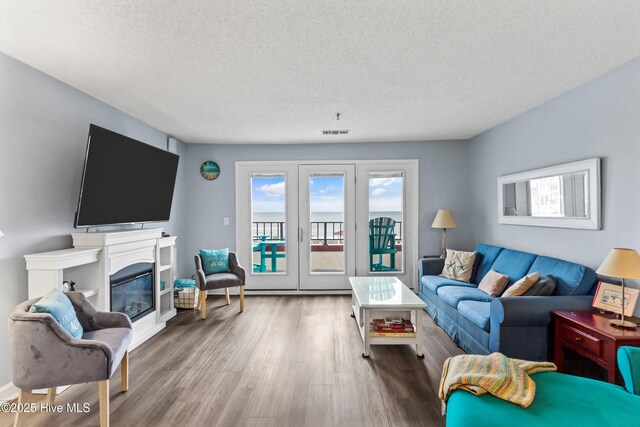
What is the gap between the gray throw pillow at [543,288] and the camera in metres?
2.77

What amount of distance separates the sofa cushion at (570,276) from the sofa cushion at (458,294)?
23.8 inches

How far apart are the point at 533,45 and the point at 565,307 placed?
6.41 ft

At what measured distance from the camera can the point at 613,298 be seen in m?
2.35

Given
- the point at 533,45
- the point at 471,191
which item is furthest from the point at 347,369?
the point at 471,191

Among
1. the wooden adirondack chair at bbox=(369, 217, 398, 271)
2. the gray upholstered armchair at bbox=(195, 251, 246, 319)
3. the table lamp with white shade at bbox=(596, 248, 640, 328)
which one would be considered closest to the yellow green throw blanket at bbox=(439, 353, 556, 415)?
the table lamp with white shade at bbox=(596, 248, 640, 328)

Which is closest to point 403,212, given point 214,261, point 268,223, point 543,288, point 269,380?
point 268,223

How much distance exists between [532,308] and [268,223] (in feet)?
12.6

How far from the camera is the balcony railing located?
17.6 ft

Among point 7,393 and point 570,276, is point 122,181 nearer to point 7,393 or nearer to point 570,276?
point 7,393

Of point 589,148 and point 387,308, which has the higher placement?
point 589,148

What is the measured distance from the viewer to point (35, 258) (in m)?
2.41

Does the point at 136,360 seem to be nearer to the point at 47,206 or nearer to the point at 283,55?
the point at 47,206

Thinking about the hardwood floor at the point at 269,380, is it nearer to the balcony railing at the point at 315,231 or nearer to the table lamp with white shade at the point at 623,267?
the table lamp with white shade at the point at 623,267

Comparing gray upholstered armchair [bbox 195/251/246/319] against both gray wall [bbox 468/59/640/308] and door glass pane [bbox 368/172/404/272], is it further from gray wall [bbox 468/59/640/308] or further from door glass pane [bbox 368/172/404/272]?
gray wall [bbox 468/59/640/308]
